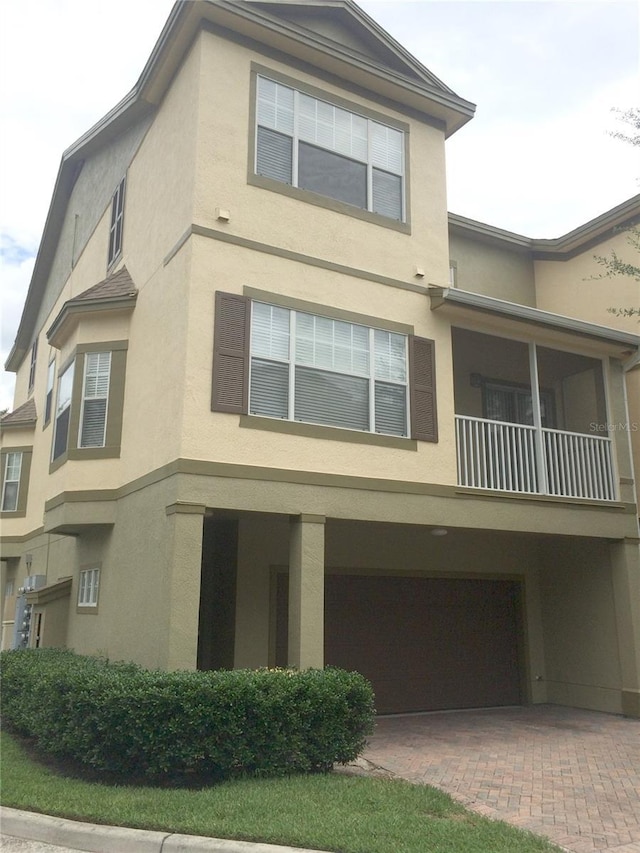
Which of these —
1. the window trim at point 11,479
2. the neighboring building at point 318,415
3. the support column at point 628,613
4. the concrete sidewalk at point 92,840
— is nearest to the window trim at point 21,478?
the window trim at point 11,479

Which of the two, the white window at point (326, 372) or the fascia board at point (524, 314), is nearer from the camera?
the white window at point (326, 372)

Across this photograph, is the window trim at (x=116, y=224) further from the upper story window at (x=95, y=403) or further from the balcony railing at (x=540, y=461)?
the balcony railing at (x=540, y=461)

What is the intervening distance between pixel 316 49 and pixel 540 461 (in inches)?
284

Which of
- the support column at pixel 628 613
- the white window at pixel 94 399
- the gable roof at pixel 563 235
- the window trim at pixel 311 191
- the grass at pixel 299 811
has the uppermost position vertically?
the gable roof at pixel 563 235

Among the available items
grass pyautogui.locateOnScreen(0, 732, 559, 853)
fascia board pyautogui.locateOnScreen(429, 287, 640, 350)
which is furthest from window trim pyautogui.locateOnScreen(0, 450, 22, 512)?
fascia board pyautogui.locateOnScreen(429, 287, 640, 350)

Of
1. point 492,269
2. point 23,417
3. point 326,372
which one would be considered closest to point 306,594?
point 326,372

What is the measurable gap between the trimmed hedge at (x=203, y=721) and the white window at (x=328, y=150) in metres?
6.97

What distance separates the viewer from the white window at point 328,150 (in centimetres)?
1084

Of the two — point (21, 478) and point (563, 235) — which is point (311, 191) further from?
point (21, 478)

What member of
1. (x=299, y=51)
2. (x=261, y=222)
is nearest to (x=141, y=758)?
(x=261, y=222)

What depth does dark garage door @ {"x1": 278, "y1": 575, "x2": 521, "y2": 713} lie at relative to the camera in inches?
490

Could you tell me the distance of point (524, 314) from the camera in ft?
39.0

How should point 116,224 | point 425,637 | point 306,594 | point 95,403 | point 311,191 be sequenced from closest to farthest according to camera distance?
point 306,594, point 311,191, point 95,403, point 425,637, point 116,224

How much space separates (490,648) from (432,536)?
2483mm
